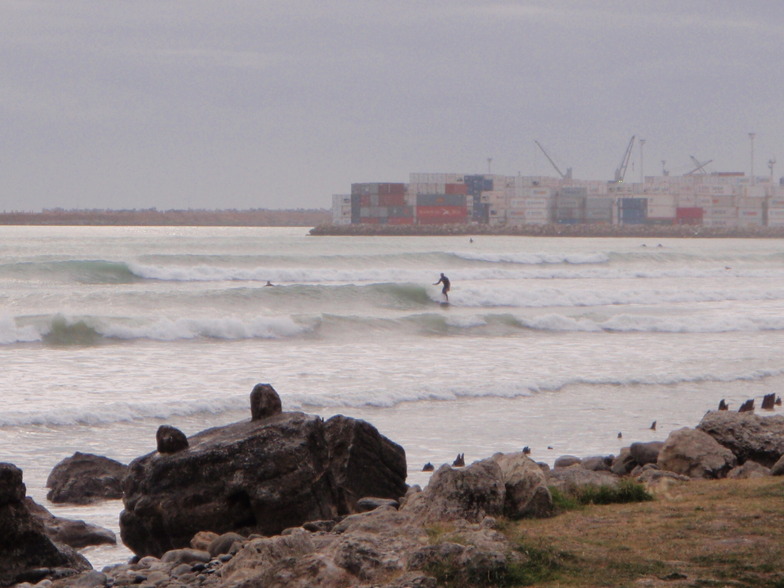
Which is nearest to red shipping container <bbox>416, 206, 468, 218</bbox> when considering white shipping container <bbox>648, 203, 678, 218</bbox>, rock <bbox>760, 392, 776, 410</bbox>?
white shipping container <bbox>648, 203, 678, 218</bbox>

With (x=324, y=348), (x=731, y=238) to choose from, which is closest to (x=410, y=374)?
(x=324, y=348)

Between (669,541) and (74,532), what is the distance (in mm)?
4068

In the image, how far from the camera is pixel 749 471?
23.7 ft

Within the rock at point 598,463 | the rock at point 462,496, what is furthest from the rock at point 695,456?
the rock at point 462,496

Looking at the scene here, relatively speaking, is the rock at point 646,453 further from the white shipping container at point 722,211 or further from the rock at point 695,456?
the white shipping container at point 722,211

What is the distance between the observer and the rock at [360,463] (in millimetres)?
7074

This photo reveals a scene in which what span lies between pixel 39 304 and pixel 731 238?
122 m

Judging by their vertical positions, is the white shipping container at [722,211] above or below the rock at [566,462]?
above

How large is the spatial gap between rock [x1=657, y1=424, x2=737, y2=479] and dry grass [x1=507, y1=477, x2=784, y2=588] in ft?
3.76

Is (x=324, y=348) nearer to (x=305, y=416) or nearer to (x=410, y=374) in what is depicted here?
(x=410, y=374)

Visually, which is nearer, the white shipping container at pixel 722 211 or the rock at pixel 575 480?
the rock at pixel 575 480

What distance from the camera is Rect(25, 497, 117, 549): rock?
267 inches

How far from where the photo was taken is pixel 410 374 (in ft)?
54.8

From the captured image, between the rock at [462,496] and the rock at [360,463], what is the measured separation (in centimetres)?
152
